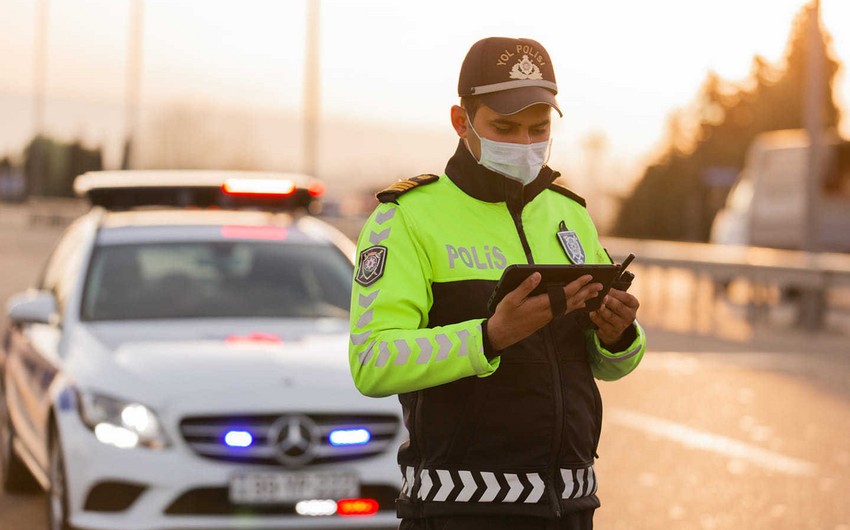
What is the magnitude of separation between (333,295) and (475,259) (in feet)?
15.3

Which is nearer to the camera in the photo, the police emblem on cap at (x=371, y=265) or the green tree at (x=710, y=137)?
the police emblem on cap at (x=371, y=265)

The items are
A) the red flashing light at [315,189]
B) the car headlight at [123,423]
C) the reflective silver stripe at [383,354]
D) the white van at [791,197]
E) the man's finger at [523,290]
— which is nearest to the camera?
the man's finger at [523,290]

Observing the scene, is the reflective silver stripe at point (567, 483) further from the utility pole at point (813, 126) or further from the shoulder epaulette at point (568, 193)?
the utility pole at point (813, 126)

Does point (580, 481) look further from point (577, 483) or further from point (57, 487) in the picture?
point (57, 487)

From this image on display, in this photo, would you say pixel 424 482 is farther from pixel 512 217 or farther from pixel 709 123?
pixel 709 123

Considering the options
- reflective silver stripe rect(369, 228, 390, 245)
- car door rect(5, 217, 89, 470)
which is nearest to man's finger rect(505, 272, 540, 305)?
reflective silver stripe rect(369, 228, 390, 245)

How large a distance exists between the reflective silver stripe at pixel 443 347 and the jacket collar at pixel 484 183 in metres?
0.38

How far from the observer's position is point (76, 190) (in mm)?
8672

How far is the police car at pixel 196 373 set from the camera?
620 centimetres

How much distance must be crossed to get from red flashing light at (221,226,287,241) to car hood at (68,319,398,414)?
0.77 m

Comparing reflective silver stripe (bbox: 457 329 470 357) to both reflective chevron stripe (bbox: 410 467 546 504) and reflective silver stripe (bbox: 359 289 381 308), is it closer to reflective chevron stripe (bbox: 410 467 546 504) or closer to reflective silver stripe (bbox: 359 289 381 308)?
reflective silver stripe (bbox: 359 289 381 308)

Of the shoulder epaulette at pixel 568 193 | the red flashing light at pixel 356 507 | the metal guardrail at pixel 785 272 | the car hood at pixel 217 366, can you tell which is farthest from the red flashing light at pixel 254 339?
the metal guardrail at pixel 785 272

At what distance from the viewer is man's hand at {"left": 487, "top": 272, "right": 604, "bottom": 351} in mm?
3074

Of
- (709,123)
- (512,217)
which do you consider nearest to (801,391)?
(512,217)
